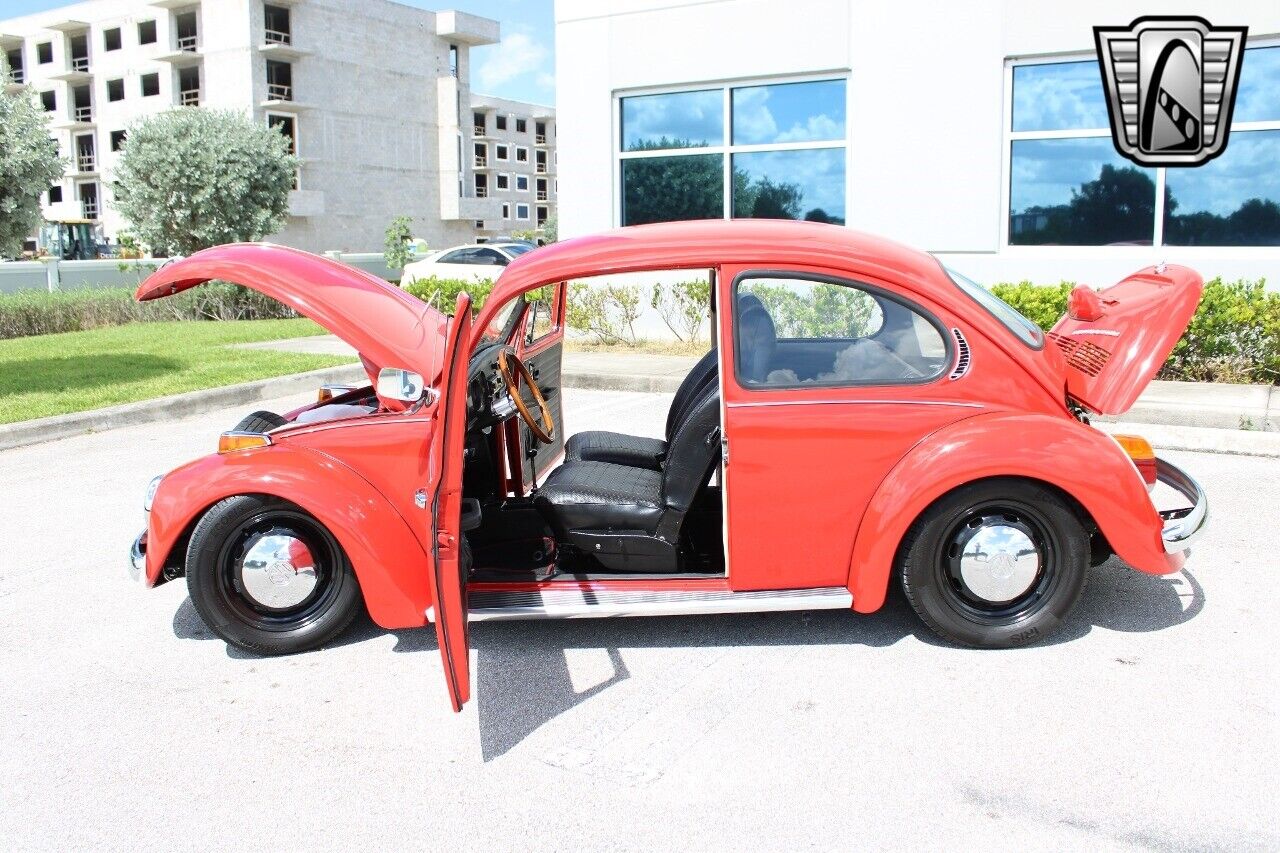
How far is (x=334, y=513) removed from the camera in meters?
4.20

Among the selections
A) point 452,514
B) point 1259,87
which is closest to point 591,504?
point 452,514

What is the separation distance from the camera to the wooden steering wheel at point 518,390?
14.6ft

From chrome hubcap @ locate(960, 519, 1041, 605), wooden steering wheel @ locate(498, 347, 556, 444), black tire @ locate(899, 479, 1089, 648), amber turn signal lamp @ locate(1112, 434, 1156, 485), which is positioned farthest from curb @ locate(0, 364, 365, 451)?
amber turn signal lamp @ locate(1112, 434, 1156, 485)

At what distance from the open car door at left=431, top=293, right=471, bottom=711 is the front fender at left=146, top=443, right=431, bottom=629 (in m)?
0.48

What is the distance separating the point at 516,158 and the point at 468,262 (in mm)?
72163

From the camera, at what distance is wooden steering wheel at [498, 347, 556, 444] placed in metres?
4.45

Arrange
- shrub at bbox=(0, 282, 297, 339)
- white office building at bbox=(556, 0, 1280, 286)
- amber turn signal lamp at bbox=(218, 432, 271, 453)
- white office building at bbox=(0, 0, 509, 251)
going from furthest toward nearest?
white office building at bbox=(0, 0, 509, 251) → shrub at bbox=(0, 282, 297, 339) → white office building at bbox=(556, 0, 1280, 286) → amber turn signal lamp at bbox=(218, 432, 271, 453)

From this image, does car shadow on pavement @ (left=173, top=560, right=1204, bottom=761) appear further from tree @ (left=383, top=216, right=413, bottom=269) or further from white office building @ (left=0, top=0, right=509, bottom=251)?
white office building @ (left=0, top=0, right=509, bottom=251)

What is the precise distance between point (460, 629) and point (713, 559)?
147 centimetres

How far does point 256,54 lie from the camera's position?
54.9m

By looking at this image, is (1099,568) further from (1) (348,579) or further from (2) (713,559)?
(1) (348,579)

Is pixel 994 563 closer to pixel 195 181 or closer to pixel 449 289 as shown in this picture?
pixel 449 289

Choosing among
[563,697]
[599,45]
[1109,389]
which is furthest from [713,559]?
[599,45]

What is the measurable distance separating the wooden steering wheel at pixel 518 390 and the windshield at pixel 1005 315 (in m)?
1.85
